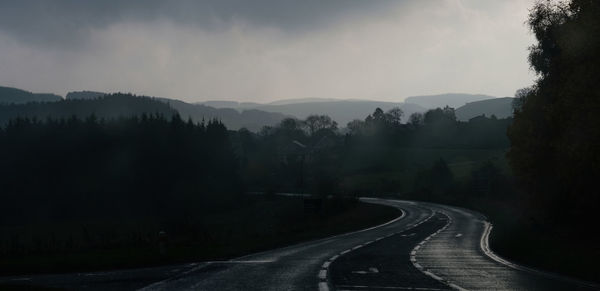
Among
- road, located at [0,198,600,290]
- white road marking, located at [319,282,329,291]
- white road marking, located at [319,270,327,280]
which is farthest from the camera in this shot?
white road marking, located at [319,270,327,280]

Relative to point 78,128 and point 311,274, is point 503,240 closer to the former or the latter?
point 311,274

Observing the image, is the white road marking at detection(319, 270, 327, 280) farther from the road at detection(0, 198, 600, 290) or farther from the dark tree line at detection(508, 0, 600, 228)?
the dark tree line at detection(508, 0, 600, 228)

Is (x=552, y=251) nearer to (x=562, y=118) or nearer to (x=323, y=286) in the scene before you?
(x=562, y=118)

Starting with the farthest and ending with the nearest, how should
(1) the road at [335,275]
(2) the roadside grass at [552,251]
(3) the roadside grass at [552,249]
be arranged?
(3) the roadside grass at [552,249] < (2) the roadside grass at [552,251] < (1) the road at [335,275]

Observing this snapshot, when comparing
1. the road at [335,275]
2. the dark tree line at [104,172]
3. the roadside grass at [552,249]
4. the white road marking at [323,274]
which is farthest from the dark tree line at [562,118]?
the dark tree line at [104,172]

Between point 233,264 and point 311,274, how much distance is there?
3704 millimetres

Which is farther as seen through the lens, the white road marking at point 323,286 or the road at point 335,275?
the road at point 335,275

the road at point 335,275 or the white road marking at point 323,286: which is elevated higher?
the white road marking at point 323,286

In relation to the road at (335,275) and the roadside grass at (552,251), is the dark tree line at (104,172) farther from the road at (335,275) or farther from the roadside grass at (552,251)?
the road at (335,275)

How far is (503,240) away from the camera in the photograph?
81.4 feet

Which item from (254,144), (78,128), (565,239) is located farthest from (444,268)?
(254,144)

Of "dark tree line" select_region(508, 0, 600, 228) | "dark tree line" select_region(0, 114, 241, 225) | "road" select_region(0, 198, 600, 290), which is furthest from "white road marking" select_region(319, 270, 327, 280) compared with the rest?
"dark tree line" select_region(0, 114, 241, 225)

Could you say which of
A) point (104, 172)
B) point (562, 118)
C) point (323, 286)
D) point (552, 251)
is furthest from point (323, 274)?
point (104, 172)

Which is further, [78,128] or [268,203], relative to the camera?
[78,128]
